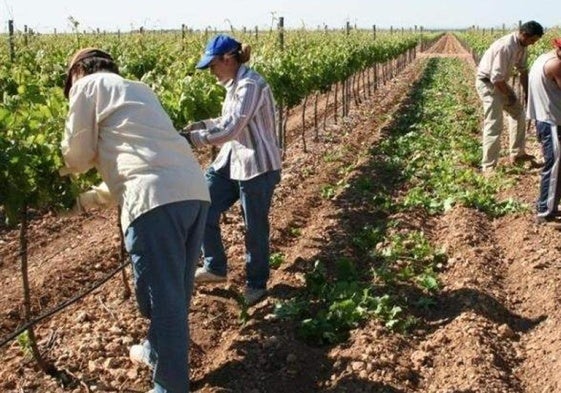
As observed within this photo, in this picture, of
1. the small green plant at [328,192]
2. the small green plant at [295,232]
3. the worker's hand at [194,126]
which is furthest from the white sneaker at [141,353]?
the small green plant at [328,192]

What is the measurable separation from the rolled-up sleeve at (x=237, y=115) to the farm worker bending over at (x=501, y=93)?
476 centimetres

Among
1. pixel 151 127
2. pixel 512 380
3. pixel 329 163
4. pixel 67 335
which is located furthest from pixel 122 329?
pixel 329 163

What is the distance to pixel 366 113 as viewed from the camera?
1534cm

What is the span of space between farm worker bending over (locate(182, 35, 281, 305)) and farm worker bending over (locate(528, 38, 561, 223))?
9.46 ft

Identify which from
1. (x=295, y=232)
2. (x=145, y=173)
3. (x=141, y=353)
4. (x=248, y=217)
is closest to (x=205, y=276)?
(x=248, y=217)

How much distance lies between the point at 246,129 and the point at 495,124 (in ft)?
16.4

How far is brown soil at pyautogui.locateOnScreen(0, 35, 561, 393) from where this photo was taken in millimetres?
4113

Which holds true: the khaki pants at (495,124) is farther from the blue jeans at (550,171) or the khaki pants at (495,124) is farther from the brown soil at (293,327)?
the blue jeans at (550,171)

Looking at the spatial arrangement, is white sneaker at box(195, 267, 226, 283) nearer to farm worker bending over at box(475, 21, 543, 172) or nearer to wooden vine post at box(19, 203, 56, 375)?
wooden vine post at box(19, 203, 56, 375)

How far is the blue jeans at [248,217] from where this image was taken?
4969 mm

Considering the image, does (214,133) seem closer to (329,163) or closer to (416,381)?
(416,381)

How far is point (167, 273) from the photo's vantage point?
3418mm

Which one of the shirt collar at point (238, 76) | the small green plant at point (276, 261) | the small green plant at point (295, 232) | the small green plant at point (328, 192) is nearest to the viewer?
the shirt collar at point (238, 76)

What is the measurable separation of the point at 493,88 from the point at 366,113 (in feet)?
21.5
